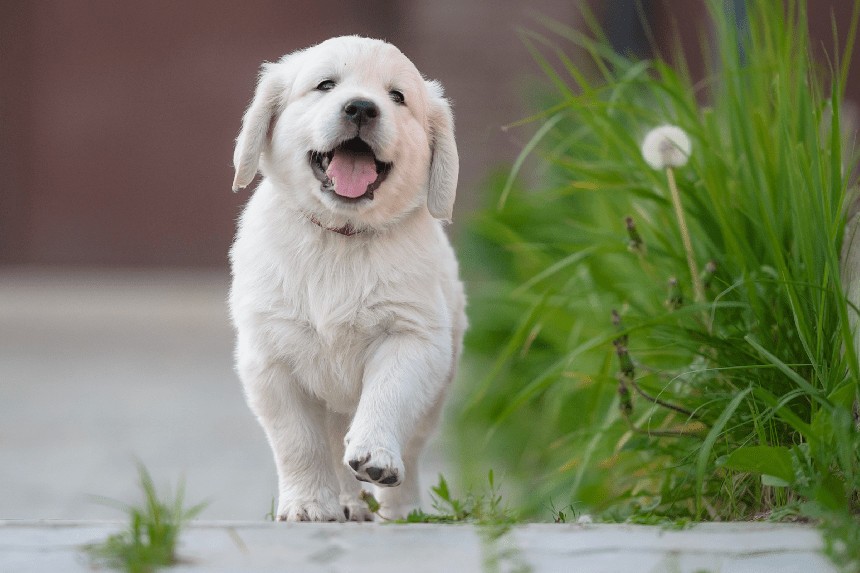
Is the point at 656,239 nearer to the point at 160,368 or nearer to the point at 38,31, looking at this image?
the point at 160,368

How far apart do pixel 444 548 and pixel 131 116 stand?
988 cm

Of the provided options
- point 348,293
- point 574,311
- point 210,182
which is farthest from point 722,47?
point 210,182

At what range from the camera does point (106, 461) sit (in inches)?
237

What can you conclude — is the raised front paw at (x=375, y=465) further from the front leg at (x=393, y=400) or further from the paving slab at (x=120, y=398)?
the paving slab at (x=120, y=398)

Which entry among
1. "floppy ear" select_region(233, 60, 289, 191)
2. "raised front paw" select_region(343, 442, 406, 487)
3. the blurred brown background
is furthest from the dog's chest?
the blurred brown background

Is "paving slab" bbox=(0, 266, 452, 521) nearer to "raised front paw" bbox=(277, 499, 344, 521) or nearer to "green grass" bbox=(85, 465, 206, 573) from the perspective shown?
"raised front paw" bbox=(277, 499, 344, 521)

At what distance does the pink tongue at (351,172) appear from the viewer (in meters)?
3.04

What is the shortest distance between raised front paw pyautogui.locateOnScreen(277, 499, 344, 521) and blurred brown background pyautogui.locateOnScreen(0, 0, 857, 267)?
866cm

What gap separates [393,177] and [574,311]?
193 centimetres

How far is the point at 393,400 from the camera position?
290 centimetres

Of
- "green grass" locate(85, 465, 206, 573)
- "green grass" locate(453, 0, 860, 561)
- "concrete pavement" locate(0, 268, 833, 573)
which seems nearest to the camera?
"green grass" locate(85, 465, 206, 573)

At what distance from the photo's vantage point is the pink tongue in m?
3.04

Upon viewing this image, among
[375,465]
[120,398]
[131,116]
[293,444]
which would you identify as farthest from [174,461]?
[131,116]

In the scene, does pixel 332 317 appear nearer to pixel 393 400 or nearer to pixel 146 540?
pixel 393 400
